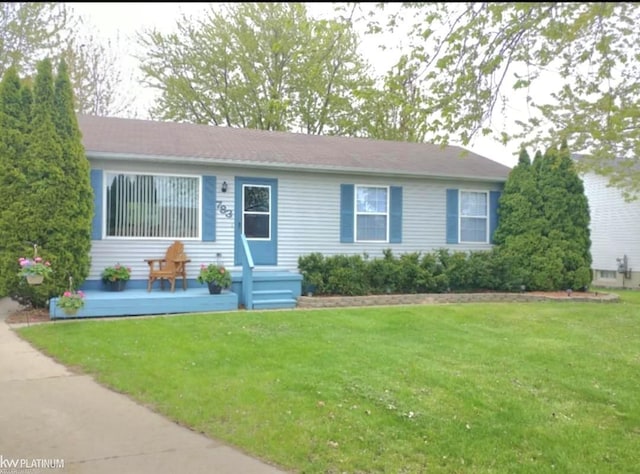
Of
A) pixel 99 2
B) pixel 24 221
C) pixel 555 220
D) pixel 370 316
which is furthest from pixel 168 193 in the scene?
pixel 555 220

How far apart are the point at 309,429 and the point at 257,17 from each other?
73.7ft

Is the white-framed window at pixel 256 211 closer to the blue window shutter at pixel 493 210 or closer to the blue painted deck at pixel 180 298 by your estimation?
the blue painted deck at pixel 180 298

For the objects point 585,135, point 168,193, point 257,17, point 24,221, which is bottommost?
point 24,221

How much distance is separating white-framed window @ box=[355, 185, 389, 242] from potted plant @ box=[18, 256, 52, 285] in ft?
22.4

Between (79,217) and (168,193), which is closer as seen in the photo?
(79,217)

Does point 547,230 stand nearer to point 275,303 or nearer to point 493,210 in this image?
point 493,210

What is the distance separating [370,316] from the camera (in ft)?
29.5

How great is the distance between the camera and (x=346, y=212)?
12.5 metres

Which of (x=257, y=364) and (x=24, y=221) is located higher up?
(x=24, y=221)

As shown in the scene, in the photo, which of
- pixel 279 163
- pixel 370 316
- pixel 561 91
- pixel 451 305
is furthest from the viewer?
pixel 279 163

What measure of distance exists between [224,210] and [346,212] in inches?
113

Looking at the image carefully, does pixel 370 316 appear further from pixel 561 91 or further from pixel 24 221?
pixel 24 221

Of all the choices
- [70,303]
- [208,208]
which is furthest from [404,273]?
[70,303]

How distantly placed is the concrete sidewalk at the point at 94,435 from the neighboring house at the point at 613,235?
58.2 ft
